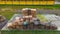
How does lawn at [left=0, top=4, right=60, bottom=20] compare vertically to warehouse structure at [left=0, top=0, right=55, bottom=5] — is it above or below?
below

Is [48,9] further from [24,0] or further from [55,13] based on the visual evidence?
[24,0]

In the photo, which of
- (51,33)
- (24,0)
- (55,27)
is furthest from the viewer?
(24,0)

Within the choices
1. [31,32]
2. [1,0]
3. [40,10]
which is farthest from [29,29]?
[1,0]

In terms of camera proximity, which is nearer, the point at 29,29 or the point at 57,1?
the point at 29,29

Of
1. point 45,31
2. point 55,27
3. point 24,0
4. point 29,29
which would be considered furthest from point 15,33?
point 24,0

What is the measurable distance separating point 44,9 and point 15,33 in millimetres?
529

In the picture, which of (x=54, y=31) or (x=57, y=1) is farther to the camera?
(x=57, y=1)

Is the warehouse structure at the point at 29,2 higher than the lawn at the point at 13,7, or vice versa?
the warehouse structure at the point at 29,2

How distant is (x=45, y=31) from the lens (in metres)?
1.26

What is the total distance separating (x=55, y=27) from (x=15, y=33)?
35 centimetres

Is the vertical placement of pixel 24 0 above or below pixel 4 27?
above

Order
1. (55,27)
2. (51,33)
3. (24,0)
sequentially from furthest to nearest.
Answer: (24,0) < (55,27) < (51,33)

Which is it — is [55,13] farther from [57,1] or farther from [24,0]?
[24,0]

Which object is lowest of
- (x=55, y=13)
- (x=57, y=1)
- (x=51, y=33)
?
(x=51, y=33)
